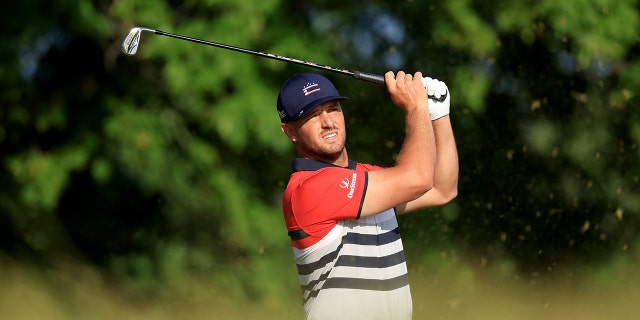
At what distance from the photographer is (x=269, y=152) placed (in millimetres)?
12648

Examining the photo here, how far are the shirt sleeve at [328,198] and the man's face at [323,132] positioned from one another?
0.55 feet

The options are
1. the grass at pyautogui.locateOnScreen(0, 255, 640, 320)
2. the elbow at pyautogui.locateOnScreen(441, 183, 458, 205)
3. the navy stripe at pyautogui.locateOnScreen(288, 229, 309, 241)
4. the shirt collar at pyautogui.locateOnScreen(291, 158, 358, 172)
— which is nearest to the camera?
the navy stripe at pyautogui.locateOnScreen(288, 229, 309, 241)

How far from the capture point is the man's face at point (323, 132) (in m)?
5.12

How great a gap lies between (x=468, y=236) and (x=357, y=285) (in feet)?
29.4

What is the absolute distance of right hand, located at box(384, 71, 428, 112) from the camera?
5.03 metres

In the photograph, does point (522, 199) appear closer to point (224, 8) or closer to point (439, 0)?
point (439, 0)

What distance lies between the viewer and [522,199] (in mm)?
13773

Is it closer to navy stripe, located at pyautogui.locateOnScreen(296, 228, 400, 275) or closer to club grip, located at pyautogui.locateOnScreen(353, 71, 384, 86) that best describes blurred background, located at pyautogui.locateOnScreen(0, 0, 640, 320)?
club grip, located at pyautogui.locateOnScreen(353, 71, 384, 86)

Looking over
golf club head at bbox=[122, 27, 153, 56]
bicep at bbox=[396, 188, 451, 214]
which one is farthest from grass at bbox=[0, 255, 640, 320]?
bicep at bbox=[396, 188, 451, 214]

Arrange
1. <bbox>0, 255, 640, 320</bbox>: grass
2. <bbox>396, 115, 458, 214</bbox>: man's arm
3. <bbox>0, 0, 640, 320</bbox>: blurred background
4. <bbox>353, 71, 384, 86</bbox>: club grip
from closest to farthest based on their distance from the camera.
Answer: <bbox>353, 71, 384, 86</bbox>: club grip → <bbox>396, 115, 458, 214</bbox>: man's arm → <bbox>0, 0, 640, 320</bbox>: blurred background → <bbox>0, 255, 640, 320</bbox>: grass

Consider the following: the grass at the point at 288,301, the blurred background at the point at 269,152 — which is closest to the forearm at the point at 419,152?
the blurred background at the point at 269,152

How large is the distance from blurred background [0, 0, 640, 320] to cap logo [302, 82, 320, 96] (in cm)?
562

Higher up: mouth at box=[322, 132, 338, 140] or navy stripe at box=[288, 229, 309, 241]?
mouth at box=[322, 132, 338, 140]

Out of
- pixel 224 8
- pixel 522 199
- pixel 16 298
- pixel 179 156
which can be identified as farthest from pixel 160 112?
pixel 522 199
